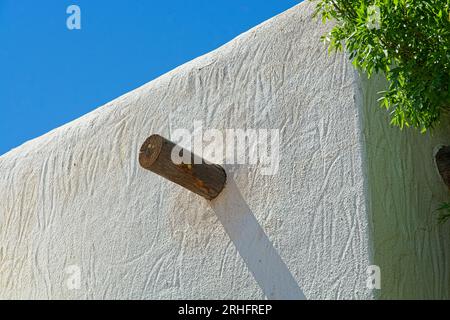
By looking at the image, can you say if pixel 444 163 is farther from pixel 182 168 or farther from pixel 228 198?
pixel 182 168

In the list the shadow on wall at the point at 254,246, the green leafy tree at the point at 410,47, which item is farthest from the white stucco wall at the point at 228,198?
the green leafy tree at the point at 410,47

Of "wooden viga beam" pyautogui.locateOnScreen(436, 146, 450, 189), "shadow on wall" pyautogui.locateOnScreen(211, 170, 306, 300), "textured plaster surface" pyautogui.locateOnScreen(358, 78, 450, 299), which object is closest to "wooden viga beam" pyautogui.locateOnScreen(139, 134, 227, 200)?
"shadow on wall" pyautogui.locateOnScreen(211, 170, 306, 300)

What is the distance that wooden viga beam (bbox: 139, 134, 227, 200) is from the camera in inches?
198

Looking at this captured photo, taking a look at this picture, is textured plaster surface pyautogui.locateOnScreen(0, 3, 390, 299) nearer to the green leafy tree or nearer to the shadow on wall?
the shadow on wall

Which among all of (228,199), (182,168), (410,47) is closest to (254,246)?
(228,199)

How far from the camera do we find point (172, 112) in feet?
19.5

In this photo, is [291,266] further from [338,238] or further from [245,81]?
[245,81]

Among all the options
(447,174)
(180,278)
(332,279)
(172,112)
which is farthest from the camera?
(172,112)

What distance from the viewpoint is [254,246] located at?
512 cm

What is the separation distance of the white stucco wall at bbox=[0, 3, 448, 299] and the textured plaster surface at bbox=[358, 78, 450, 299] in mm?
26

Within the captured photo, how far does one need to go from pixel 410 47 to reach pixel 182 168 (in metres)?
1.66

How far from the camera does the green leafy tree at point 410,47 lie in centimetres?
389

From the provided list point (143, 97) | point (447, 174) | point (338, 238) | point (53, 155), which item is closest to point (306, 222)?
point (338, 238)
